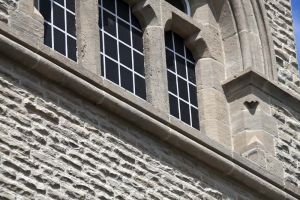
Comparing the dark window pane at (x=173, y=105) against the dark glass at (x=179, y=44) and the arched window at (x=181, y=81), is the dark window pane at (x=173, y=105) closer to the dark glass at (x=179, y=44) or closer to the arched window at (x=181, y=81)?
the arched window at (x=181, y=81)

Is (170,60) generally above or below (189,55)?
below

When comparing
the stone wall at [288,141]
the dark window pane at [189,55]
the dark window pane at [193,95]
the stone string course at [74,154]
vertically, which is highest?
the dark window pane at [189,55]

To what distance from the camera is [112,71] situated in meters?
13.4

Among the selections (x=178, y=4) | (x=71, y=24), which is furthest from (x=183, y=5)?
(x=71, y=24)

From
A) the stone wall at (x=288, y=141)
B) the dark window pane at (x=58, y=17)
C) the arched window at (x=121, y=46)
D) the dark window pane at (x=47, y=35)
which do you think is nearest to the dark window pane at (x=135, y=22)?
the arched window at (x=121, y=46)

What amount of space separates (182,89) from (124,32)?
0.87 metres

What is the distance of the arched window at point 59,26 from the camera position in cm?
1295

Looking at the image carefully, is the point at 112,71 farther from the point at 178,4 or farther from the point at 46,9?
the point at 178,4

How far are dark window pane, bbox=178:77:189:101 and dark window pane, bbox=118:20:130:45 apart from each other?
2.48 ft

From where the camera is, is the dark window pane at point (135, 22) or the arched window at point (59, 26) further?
the dark window pane at point (135, 22)

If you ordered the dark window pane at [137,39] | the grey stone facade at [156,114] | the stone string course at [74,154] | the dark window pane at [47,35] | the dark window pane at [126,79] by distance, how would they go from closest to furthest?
the stone string course at [74,154] → the grey stone facade at [156,114] → the dark window pane at [47,35] → the dark window pane at [126,79] → the dark window pane at [137,39]

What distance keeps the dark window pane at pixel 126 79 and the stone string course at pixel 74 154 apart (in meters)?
0.88

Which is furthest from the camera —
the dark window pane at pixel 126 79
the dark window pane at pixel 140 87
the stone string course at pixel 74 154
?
the dark window pane at pixel 140 87

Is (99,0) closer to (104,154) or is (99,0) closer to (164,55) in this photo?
(164,55)
